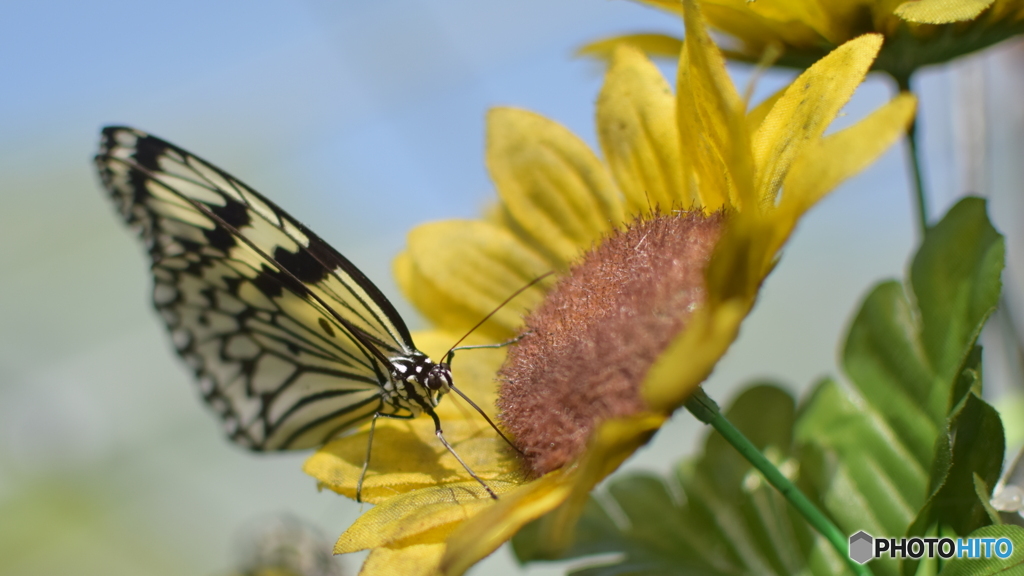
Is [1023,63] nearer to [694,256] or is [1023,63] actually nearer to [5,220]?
[694,256]

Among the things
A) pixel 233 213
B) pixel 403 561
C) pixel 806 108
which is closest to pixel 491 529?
pixel 403 561

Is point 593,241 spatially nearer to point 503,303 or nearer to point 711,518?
point 503,303

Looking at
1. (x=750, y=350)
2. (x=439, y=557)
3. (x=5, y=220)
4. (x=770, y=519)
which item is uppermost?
(x=5, y=220)

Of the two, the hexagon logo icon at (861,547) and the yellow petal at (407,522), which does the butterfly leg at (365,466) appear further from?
the hexagon logo icon at (861,547)

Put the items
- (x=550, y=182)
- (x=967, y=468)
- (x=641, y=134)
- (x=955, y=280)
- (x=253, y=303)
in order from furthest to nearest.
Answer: (x=253, y=303), (x=550, y=182), (x=641, y=134), (x=955, y=280), (x=967, y=468)

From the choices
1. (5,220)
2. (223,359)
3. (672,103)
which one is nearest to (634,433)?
(672,103)

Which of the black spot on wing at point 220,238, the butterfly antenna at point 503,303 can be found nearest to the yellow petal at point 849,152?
the butterfly antenna at point 503,303

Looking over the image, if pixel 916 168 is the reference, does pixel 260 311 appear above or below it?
above
